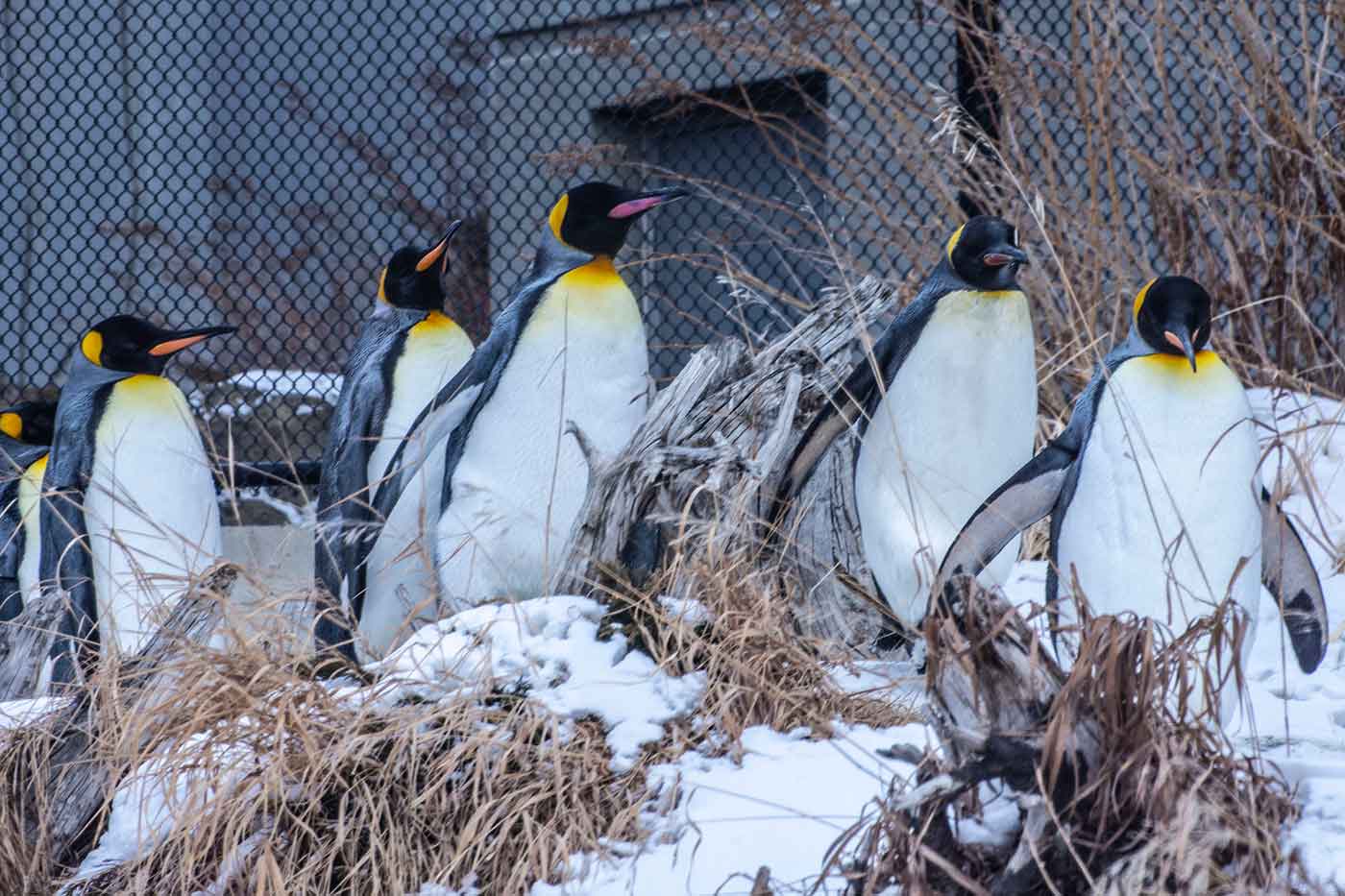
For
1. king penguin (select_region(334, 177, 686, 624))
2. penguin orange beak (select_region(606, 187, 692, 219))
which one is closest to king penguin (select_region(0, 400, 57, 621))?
king penguin (select_region(334, 177, 686, 624))

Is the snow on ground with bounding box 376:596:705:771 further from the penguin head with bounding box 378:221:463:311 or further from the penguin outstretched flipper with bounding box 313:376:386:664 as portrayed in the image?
the penguin head with bounding box 378:221:463:311

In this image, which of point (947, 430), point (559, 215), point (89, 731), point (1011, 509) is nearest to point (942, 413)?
point (947, 430)

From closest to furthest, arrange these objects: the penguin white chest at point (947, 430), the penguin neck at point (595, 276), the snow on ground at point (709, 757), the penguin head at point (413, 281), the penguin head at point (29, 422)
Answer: the snow on ground at point (709, 757)
the penguin white chest at point (947, 430)
the penguin neck at point (595, 276)
the penguin head at point (413, 281)
the penguin head at point (29, 422)

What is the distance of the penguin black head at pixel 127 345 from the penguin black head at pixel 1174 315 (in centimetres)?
206

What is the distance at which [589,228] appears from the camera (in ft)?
10.5

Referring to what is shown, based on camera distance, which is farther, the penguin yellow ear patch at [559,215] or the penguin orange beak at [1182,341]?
the penguin yellow ear patch at [559,215]

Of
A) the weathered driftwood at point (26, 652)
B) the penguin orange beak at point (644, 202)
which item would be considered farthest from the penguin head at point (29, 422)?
the penguin orange beak at point (644, 202)

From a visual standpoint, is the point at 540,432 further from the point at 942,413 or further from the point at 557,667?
the point at 557,667

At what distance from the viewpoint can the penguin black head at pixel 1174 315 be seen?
2357 mm

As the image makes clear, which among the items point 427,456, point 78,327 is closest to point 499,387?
point 427,456

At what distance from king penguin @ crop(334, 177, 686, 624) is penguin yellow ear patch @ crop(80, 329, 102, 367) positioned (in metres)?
0.86

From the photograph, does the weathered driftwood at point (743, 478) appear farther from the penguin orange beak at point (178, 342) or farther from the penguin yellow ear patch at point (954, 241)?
the penguin orange beak at point (178, 342)

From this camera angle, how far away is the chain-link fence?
4.97m

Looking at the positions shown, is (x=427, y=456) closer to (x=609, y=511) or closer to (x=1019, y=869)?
→ (x=609, y=511)
